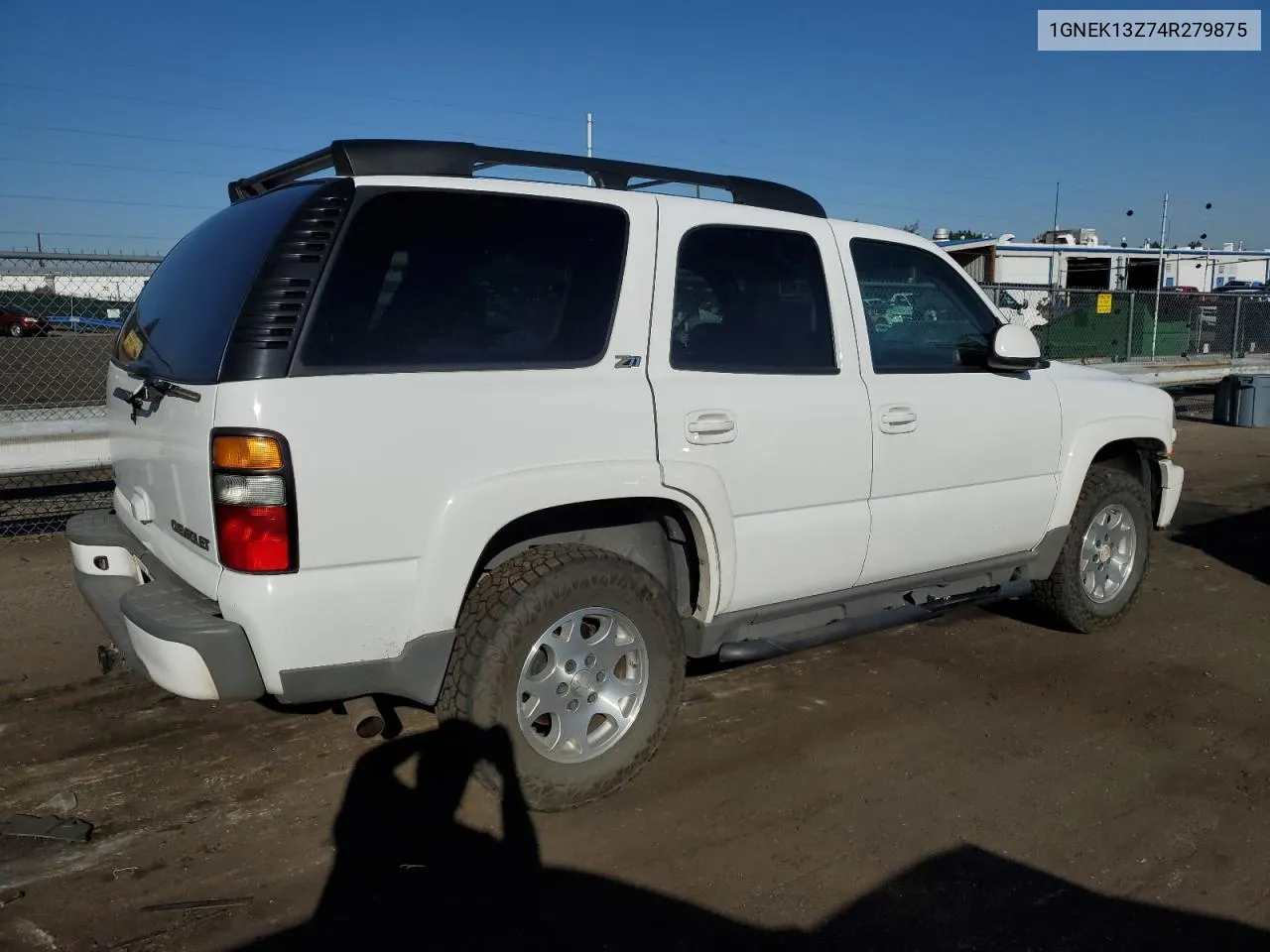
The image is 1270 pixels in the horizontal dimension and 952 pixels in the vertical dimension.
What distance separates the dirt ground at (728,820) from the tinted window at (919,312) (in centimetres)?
151

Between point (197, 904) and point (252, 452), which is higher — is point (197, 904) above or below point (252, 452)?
below

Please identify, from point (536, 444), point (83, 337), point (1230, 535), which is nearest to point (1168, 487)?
point (1230, 535)

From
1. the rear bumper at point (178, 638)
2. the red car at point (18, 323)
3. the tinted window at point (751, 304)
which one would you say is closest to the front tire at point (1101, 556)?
the tinted window at point (751, 304)

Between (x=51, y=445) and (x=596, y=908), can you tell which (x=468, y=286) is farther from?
(x=51, y=445)

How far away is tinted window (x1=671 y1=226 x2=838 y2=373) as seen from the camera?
382 centimetres

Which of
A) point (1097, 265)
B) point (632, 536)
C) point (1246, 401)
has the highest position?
point (1097, 265)

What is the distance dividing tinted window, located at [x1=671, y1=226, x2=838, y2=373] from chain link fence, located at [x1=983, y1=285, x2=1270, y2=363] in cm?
1085

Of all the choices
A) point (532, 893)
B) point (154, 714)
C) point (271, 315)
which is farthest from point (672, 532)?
point (154, 714)

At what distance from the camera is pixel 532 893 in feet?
10.1

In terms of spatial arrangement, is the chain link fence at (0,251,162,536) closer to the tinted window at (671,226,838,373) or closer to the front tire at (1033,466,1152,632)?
the tinted window at (671,226,838,373)

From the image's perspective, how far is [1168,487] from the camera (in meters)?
5.79

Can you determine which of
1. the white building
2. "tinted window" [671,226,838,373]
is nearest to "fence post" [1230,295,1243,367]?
the white building

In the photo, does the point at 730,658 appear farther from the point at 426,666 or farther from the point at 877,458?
the point at 426,666

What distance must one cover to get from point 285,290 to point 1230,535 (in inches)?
300
